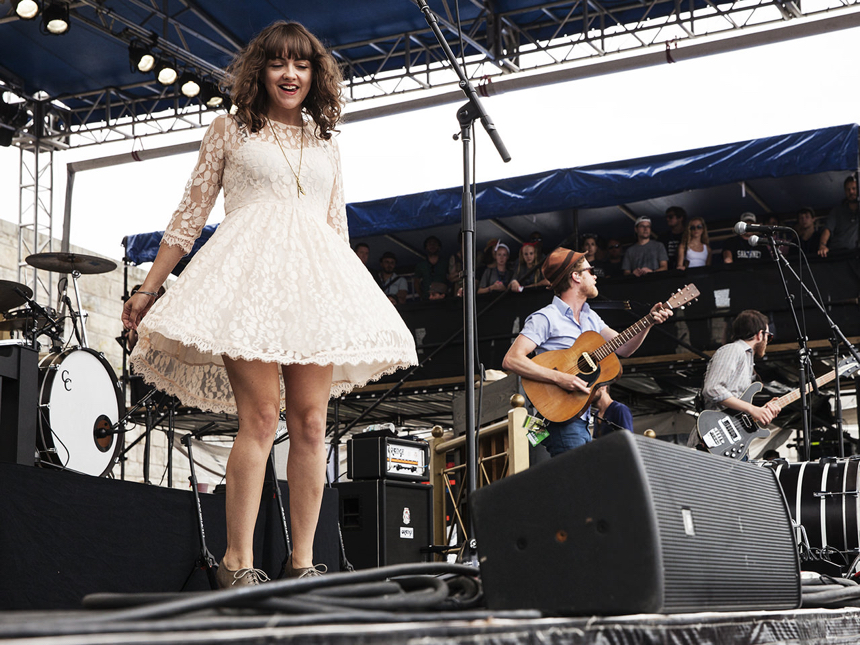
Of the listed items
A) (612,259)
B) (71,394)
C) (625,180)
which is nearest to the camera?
(71,394)

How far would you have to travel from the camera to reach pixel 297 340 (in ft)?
7.22

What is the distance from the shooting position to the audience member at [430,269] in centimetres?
1051

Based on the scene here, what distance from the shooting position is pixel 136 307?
2.43 metres

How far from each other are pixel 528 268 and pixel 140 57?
15.8 feet

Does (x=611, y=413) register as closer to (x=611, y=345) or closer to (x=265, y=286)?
(x=611, y=345)

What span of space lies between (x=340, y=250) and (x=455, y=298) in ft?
23.0

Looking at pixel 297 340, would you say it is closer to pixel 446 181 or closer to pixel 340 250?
pixel 340 250

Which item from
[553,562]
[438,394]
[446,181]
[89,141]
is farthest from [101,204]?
[553,562]

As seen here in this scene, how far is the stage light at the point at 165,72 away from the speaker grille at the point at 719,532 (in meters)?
9.38

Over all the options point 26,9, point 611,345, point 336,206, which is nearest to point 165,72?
point 26,9

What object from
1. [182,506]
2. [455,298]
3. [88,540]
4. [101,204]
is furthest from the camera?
[101,204]

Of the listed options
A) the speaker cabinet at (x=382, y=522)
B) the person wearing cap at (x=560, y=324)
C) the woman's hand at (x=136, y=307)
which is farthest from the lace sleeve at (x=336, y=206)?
the speaker cabinet at (x=382, y=522)

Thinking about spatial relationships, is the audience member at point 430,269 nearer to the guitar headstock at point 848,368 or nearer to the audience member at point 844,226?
the audience member at point 844,226

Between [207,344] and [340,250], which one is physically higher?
[340,250]
